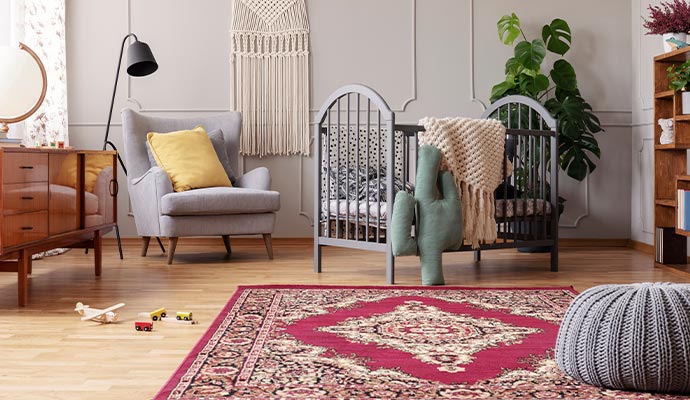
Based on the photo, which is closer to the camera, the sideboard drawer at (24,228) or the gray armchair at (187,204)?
the sideboard drawer at (24,228)

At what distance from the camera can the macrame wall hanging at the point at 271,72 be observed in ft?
17.5

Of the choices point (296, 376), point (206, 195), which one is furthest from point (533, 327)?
point (206, 195)

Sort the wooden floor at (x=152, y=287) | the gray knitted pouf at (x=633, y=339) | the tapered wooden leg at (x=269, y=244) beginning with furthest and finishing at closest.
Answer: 1. the tapered wooden leg at (x=269, y=244)
2. the wooden floor at (x=152, y=287)
3. the gray knitted pouf at (x=633, y=339)

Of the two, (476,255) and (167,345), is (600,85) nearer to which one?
(476,255)

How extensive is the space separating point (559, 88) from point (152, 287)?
307cm

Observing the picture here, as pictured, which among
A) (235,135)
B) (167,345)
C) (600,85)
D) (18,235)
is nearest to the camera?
(167,345)

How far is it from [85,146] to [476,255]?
2.83 meters

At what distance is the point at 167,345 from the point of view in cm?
233

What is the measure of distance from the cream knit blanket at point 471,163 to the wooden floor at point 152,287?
279 mm

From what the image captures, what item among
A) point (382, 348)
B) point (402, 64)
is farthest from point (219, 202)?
point (382, 348)

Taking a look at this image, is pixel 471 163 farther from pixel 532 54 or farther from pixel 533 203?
pixel 532 54

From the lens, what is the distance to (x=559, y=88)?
5.11m

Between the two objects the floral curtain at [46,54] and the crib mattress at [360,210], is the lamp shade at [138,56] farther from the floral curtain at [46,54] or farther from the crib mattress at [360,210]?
the crib mattress at [360,210]

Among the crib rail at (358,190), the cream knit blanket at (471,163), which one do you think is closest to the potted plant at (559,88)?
the cream knit blanket at (471,163)
